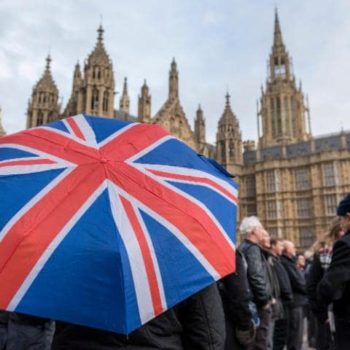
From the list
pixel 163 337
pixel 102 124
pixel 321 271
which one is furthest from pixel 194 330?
pixel 321 271

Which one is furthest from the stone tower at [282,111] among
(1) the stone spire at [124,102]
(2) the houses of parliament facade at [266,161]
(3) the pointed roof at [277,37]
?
(1) the stone spire at [124,102]

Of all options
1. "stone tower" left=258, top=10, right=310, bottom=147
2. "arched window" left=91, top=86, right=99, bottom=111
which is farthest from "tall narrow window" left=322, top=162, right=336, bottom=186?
"arched window" left=91, top=86, right=99, bottom=111

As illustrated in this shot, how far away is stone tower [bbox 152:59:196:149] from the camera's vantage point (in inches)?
1353

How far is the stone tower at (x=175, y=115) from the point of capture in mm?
34366

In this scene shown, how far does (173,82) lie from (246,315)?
113 ft

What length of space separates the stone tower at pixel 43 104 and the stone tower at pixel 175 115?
29.7 feet

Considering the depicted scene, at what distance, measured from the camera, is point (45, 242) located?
1.41 metres

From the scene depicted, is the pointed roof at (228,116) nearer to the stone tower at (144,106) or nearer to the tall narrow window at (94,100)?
the stone tower at (144,106)

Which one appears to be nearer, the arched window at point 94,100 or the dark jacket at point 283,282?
the dark jacket at point 283,282

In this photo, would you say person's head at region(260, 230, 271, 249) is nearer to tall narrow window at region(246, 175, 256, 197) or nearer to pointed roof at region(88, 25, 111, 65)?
pointed roof at region(88, 25, 111, 65)

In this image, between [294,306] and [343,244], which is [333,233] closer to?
[343,244]

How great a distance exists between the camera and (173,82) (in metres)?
36.0

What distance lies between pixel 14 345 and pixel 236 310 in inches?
72.4

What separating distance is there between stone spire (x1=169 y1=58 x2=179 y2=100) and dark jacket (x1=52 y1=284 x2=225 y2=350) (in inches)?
1354
